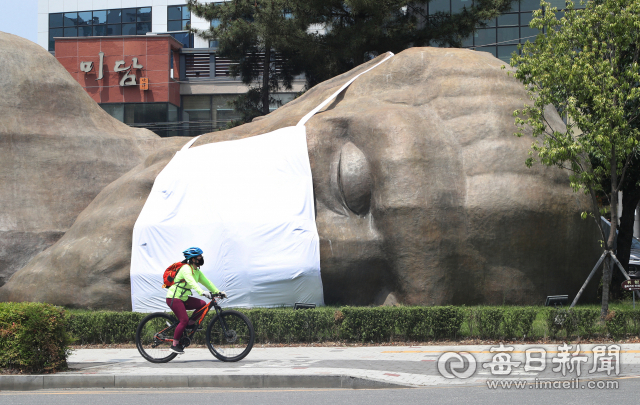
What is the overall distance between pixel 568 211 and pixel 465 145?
8.71 feet

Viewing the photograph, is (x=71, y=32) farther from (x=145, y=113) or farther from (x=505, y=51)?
(x=505, y=51)

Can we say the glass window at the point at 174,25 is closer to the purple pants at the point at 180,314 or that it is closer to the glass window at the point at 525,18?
the glass window at the point at 525,18

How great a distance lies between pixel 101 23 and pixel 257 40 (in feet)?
97.8

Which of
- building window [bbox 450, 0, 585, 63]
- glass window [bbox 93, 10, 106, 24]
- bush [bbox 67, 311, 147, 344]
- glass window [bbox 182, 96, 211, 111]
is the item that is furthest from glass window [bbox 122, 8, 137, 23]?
bush [bbox 67, 311, 147, 344]

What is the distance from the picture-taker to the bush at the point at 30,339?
30.6 ft

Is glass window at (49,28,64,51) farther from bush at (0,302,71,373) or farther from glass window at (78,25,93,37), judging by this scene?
bush at (0,302,71,373)

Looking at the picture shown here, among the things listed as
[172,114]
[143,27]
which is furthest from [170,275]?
[143,27]

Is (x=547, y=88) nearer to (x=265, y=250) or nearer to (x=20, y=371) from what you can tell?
(x=265, y=250)

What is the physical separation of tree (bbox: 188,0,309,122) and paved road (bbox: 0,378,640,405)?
773 inches

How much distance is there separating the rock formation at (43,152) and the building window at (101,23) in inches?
1385

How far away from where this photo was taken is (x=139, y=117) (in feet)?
143

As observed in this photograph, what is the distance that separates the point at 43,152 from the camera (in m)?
18.6

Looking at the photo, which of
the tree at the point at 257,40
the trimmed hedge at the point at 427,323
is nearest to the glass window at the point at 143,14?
the tree at the point at 257,40

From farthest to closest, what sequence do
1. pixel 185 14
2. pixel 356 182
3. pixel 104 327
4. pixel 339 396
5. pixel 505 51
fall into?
pixel 185 14 < pixel 505 51 < pixel 356 182 < pixel 104 327 < pixel 339 396
